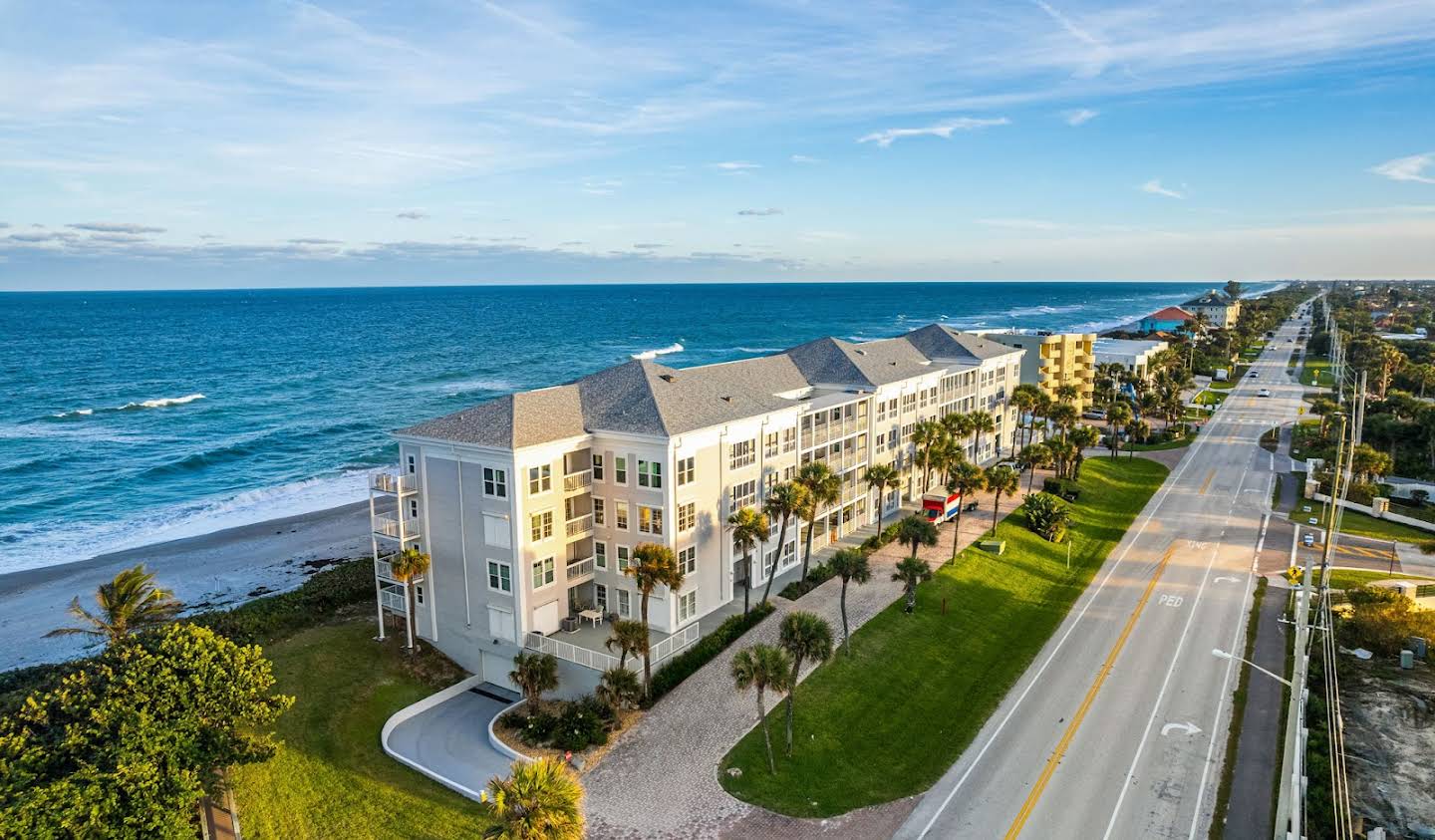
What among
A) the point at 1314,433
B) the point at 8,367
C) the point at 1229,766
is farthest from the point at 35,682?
the point at 8,367

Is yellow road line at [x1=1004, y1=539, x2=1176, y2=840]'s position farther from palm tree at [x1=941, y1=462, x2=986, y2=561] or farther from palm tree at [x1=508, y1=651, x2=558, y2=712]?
palm tree at [x1=508, y1=651, x2=558, y2=712]

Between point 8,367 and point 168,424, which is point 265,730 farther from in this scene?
point 8,367

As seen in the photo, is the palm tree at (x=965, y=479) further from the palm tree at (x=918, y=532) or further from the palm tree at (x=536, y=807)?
the palm tree at (x=536, y=807)

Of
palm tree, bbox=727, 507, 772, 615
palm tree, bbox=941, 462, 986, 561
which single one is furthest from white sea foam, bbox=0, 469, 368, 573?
palm tree, bbox=941, 462, 986, 561

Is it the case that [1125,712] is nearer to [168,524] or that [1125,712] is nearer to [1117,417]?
[1117,417]

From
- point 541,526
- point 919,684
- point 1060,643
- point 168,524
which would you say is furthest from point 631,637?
point 168,524

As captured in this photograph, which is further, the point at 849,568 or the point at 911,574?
the point at 911,574

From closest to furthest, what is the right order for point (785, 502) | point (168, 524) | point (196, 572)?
point (785, 502) < point (196, 572) < point (168, 524)
